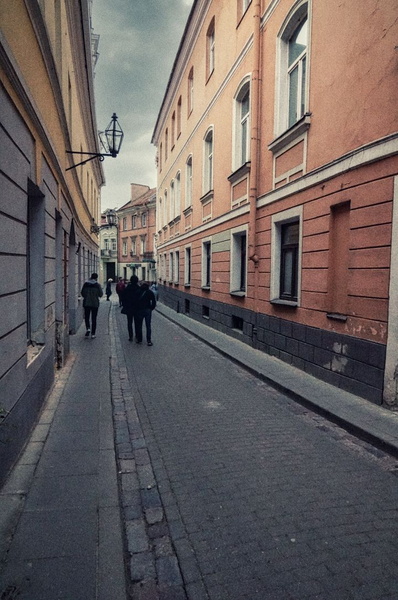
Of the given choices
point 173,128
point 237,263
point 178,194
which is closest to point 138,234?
point 173,128

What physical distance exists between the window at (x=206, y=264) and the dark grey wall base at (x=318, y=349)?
9.35ft

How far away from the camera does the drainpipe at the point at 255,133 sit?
9.10m

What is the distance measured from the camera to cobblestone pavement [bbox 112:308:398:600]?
2279mm

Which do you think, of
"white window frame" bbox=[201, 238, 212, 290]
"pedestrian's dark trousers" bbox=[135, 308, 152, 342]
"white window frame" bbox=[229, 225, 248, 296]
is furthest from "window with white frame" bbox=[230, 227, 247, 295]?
"white window frame" bbox=[201, 238, 212, 290]

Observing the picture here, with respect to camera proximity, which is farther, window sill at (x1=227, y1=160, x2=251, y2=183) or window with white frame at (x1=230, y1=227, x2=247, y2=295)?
window with white frame at (x1=230, y1=227, x2=247, y2=295)

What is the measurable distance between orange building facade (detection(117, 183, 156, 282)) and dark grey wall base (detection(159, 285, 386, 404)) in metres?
30.5

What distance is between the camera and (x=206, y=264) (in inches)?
566

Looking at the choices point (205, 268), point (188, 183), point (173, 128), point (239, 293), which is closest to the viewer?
point (239, 293)

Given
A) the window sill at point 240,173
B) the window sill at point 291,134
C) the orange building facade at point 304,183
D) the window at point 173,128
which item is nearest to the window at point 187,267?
the orange building facade at point 304,183

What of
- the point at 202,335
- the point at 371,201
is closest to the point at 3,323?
the point at 371,201

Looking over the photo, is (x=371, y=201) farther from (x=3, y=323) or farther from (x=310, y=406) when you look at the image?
(x=3, y=323)

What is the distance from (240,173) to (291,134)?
290cm

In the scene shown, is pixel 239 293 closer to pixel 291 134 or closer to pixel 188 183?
pixel 291 134

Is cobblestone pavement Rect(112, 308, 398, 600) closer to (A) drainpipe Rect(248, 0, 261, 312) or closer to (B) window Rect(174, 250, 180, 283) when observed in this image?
(A) drainpipe Rect(248, 0, 261, 312)
